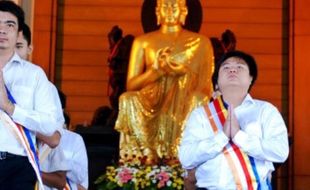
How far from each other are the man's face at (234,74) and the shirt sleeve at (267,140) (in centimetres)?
12

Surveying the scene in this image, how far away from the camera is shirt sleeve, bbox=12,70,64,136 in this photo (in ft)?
8.62

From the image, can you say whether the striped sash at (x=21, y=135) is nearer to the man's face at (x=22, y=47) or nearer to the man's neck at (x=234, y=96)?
the man's face at (x=22, y=47)

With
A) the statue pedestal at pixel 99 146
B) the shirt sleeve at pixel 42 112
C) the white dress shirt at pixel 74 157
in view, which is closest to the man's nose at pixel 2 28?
the shirt sleeve at pixel 42 112

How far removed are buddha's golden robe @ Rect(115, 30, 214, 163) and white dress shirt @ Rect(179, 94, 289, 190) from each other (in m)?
3.80

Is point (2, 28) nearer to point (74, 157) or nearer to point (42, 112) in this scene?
point (42, 112)

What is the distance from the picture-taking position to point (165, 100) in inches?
283

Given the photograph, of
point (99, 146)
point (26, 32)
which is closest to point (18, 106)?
point (26, 32)

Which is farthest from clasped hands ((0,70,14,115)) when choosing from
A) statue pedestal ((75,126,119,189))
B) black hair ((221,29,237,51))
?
black hair ((221,29,237,51))

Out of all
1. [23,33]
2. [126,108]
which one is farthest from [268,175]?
[126,108]

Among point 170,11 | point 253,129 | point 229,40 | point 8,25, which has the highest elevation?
point 170,11

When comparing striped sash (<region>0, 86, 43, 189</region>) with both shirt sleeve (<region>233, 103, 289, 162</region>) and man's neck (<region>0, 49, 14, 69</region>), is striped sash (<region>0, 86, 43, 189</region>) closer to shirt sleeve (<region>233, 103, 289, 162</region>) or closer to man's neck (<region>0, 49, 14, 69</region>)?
man's neck (<region>0, 49, 14, 69</region>)

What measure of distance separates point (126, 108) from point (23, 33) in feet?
12.9

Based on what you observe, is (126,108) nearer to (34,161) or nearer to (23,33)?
(23,33)

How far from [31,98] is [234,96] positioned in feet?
2.32
